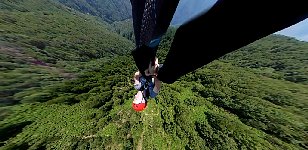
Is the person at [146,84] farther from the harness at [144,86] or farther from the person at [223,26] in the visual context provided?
the person at [223,26]

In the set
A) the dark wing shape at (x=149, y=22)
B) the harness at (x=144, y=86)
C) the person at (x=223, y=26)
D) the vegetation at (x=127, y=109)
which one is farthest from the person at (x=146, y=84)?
the vegetation at (x=127, y=109)

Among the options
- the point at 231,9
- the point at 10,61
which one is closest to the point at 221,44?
the point at 231,9

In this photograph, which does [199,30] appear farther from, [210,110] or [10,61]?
[10,61]

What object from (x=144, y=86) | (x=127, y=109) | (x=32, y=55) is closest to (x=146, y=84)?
(x=144, y=86)

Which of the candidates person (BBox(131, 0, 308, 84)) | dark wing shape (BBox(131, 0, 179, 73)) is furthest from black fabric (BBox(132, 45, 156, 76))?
person (BBox(131, 0, 308, 84))

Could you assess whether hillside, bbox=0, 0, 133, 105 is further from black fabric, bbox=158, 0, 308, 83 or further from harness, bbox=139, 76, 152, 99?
black fabric, bbox=158, 0, 308, 83

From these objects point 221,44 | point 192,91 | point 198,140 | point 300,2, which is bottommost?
point 198,140

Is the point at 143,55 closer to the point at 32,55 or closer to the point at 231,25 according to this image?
the point at 231,25
